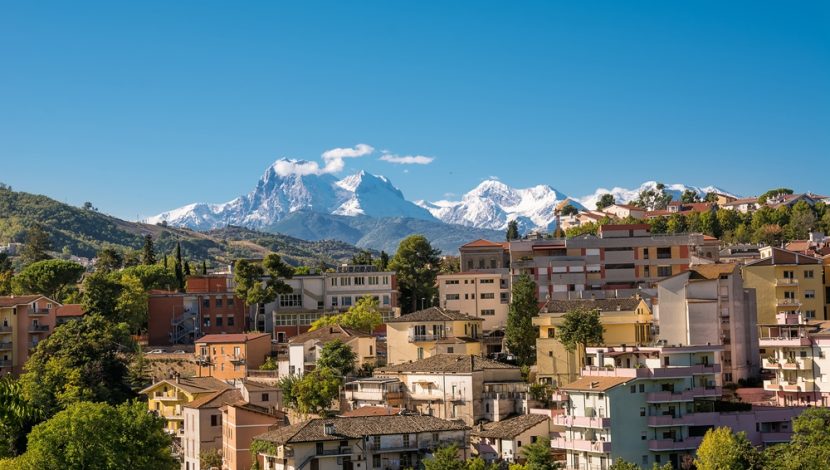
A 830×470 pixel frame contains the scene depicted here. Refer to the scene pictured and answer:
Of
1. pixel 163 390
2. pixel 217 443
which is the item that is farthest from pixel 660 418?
pixel 163 390

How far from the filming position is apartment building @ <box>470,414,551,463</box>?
2470 inches

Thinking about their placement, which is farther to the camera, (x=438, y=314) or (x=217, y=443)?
(x=438, y=314)

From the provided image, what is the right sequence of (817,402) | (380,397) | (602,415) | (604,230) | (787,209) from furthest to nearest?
(787,209) < (604,230) < (380,397) < (817,402) < (602,415)

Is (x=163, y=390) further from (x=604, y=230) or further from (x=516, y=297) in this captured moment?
(x=604, y=230)

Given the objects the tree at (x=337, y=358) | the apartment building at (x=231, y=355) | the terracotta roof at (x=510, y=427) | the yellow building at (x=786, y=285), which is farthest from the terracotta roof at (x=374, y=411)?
the yellow building at (x=786, y=285)

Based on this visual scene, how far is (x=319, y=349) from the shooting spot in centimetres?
7981

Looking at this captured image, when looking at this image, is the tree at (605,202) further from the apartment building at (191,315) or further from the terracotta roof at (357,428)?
the terracotta roof at (357,428)

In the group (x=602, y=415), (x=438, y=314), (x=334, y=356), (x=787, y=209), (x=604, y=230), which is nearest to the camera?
(x=602, y=415)

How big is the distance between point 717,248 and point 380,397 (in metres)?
46.6

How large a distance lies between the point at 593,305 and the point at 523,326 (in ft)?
15.4

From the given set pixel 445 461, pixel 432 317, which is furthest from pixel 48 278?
pixel 445 461

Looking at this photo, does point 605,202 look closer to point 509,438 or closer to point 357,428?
point 509,438

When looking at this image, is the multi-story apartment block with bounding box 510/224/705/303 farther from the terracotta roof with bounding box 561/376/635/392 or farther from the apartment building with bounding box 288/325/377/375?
the terracotta roof with bounding box 561/376/635/392

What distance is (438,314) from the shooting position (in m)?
81.7
